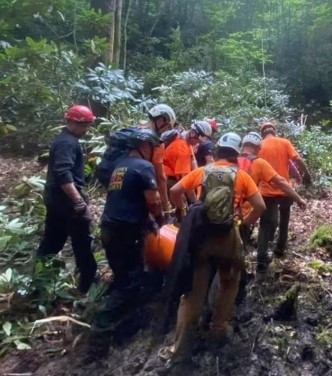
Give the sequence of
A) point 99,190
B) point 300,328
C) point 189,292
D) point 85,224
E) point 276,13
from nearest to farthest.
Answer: point 189,292, point 300,328, point 85,224, point 99,190, point 276,13

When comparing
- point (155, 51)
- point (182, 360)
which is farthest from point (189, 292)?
point (155, 51)

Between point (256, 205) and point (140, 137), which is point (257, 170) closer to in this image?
point (256, 205)

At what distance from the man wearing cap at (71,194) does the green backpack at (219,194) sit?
62.9 inches

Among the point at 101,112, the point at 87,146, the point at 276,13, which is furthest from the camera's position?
the point at 276,13

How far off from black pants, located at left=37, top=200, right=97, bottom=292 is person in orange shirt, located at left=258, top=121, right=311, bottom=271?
189 centimetres

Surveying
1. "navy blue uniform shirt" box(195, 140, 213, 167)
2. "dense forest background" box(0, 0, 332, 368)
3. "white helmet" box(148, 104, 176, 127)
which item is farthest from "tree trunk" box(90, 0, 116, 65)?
"white helmet" box(148, 104, 176, 127)

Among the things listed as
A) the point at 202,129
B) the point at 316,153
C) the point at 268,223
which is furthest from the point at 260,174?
the point at 316,153

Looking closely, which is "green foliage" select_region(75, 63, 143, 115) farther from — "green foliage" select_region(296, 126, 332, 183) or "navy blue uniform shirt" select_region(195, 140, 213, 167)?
"navy blue uniform shirt" select_region(195, 140, 213, 167)

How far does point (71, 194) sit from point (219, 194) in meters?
1.84

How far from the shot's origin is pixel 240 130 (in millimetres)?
12086

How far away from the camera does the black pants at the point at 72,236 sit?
21.6 feet

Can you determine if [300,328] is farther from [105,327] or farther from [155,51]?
[155,51]

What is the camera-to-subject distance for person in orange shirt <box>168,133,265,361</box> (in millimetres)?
5289

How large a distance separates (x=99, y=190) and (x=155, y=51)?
46.4ft
